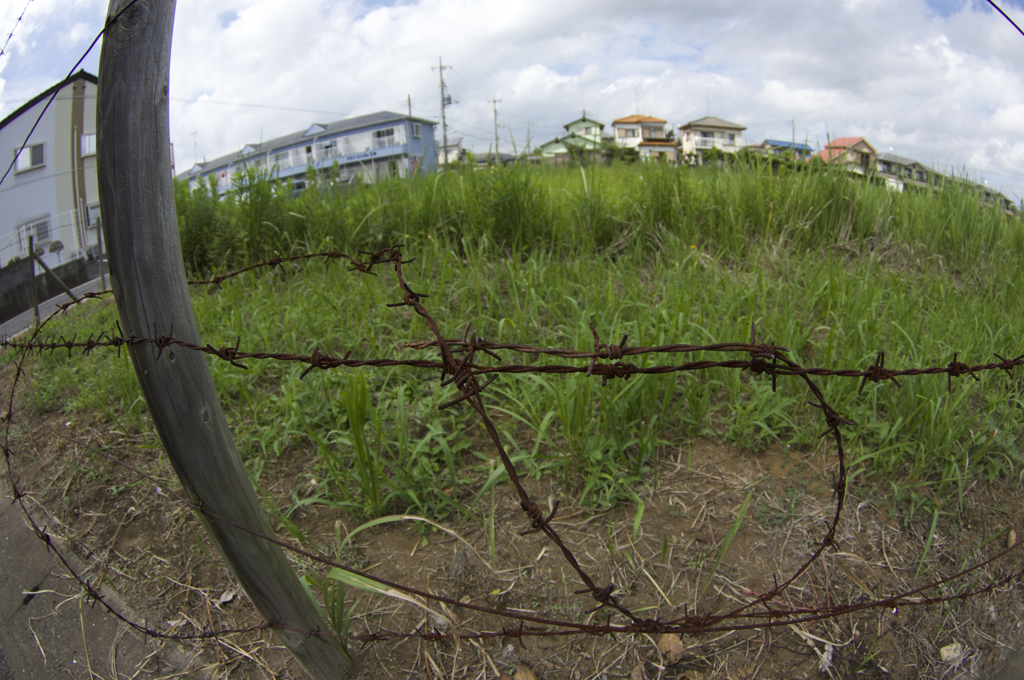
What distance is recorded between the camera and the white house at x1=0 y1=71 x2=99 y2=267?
181 cm

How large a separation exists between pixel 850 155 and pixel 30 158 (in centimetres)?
580

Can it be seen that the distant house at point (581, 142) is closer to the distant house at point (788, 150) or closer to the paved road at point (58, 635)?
the distant house at point (788, 150)

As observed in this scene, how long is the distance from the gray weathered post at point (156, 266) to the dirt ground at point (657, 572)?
305mm

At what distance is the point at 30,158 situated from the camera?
2223 mm

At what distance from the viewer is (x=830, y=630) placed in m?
1.74

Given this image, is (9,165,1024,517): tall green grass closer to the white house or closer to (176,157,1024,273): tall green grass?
(176,157,1024,273): tall green grass

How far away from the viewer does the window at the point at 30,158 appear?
2164 millimetres

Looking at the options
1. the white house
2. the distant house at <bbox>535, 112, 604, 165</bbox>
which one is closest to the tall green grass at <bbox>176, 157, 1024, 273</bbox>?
the distant house at <bbox>535, 112, 604, 165</bbox>

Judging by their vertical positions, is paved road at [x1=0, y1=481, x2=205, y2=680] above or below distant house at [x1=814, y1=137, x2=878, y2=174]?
below

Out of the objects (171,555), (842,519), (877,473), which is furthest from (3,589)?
(877,473)

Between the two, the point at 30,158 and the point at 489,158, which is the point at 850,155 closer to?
the point at 489,158

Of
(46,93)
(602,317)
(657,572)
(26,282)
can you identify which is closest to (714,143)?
(602,317)

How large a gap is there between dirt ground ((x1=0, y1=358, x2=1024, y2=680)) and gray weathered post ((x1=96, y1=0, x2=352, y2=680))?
12.0 inches

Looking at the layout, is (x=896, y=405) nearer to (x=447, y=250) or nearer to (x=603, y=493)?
(x=603, y=493)
